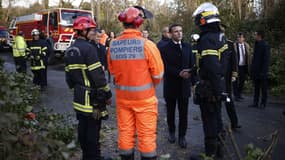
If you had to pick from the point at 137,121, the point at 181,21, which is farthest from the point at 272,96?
the point at 181,21

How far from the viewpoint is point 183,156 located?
5.00m

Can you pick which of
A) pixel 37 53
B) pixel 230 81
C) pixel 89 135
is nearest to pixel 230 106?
pixel 230 81

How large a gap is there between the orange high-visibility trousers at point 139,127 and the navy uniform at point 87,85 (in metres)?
0.36

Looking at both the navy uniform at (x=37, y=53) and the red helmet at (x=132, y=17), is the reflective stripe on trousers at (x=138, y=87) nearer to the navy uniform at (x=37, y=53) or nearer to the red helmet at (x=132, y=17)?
the red helmet at (x=132, y=17)

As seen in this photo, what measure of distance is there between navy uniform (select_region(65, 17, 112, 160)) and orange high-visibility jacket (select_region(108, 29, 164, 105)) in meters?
0.28

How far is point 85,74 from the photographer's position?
409cm

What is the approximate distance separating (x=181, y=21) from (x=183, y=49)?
16.8 metres

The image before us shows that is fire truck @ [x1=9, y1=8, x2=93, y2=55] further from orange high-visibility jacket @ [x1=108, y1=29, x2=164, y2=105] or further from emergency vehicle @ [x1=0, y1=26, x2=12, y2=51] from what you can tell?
orange high-visibility jacket @ [x1=108, y1=29, x2=164, y2=105]

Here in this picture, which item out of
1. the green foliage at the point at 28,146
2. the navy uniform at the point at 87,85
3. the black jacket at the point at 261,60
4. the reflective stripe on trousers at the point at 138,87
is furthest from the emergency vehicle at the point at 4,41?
the green foliage at the point at 28,146

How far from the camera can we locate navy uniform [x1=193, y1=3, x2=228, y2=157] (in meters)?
4.29

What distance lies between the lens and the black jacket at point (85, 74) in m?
4.02

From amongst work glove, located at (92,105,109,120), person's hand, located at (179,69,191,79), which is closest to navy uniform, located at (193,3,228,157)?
person's hand, located at (179,69,191,79)

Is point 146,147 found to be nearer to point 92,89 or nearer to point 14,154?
point 92,89

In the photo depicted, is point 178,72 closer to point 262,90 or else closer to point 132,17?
point 132,17
